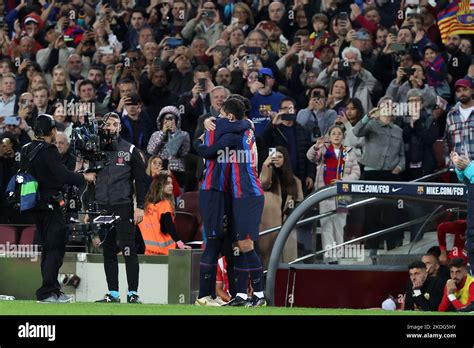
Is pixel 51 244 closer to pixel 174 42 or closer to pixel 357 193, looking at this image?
pixel 357 193

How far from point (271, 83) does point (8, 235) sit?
4226 millimetres

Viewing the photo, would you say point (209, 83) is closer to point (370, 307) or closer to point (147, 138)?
point (147, 138)

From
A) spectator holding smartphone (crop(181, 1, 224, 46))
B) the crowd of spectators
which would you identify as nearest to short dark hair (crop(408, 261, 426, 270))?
the crowd of spectators

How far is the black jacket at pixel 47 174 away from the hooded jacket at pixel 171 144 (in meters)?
5.15

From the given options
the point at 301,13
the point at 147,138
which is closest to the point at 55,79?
the point at 147,138

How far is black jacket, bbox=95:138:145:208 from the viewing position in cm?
1739

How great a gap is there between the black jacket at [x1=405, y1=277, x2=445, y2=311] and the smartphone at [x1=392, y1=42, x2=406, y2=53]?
554 cm

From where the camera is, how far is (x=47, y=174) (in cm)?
1648

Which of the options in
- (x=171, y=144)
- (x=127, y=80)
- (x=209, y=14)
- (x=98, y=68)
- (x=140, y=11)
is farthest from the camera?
(x=140, y=11)

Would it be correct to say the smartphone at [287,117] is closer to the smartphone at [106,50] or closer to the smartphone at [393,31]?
the smartphone at [393,31]

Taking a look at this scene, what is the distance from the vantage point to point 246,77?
2208 centimetres

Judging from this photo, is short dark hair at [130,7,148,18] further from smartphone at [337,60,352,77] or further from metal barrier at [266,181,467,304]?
metal barrier at [266,181,467,304]

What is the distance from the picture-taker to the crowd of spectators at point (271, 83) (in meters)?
21.1

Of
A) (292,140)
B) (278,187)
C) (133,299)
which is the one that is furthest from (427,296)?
(292,140)
